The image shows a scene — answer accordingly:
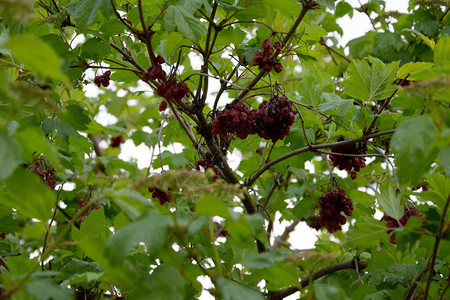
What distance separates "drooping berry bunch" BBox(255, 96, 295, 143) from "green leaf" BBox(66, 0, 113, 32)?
0.77 m

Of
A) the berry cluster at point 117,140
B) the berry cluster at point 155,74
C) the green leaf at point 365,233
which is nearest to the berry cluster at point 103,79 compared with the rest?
the berry cluster at point 155,74

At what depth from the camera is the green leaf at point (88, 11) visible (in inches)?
69.3

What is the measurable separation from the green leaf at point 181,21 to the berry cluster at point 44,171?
1530 millimetres

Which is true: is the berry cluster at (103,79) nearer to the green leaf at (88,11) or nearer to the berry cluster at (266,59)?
the green leaf at (88,11)

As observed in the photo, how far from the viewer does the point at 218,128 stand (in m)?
2.00

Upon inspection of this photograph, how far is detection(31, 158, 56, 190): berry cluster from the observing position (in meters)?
2.81

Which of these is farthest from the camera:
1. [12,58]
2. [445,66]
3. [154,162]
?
[154,162]

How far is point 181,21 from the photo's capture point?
1739mm

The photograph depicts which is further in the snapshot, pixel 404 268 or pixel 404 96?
pixel 404 96

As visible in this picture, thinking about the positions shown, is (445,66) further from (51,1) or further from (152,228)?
(51,1)

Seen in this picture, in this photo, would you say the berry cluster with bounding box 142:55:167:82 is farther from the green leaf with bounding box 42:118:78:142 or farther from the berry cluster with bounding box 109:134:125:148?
the berry cluster with bounding box 109:134:125:148

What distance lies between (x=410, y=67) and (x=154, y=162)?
6.01ft

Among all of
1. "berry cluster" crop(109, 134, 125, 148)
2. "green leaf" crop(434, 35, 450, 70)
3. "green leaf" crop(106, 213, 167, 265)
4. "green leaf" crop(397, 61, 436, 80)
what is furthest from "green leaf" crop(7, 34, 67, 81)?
"berry cluster" crop(109, 134, 125, 148)

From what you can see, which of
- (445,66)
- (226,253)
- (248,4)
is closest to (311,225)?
(226,253)
